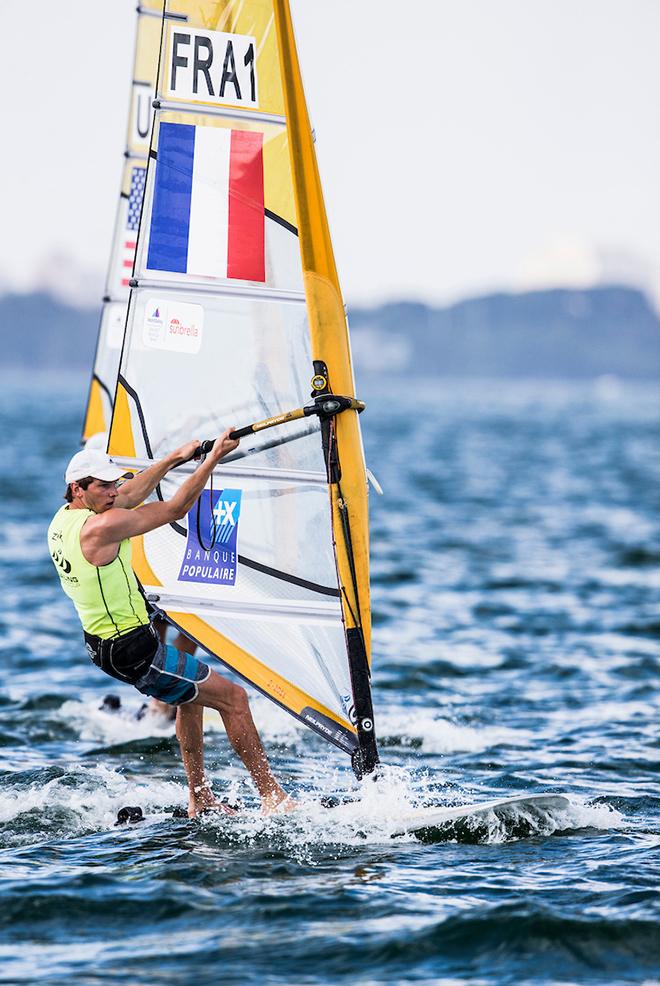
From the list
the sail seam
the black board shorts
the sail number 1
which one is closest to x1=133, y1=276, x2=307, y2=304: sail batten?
the sail seam

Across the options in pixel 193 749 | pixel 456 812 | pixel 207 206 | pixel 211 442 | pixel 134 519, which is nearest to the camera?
pixel 134 519

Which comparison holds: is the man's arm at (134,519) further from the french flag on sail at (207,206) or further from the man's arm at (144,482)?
the french flag on sail at (207,206)

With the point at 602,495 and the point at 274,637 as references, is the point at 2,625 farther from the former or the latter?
the point at 602,495

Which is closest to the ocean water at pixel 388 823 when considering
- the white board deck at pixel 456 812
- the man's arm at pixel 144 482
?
the white board deck at pixel 456 812

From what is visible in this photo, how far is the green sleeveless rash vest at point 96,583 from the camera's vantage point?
25.5 ft

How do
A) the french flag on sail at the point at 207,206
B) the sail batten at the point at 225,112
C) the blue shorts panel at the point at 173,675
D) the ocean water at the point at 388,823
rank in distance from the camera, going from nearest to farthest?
the ocean water at the point at 388,823 → the blue shorts panel at the point at 173,675 → the sail batten at the point at 225,112 → the french flag on sail at the point at 207,206

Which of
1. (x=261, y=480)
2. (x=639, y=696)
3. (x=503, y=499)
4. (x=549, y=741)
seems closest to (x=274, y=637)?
(x=261, y=480)

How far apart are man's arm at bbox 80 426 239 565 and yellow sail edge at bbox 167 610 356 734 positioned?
118 centimetres

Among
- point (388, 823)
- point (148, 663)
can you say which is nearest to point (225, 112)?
point (148, 663)

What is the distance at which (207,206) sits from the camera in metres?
8.68

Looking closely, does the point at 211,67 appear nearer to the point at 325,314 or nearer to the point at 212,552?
the point at 325,314

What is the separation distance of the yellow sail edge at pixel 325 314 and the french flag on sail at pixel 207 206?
1.32 feet

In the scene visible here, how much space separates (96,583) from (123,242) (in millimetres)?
7096

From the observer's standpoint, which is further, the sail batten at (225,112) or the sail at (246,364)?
the sail batten at (225,112)
